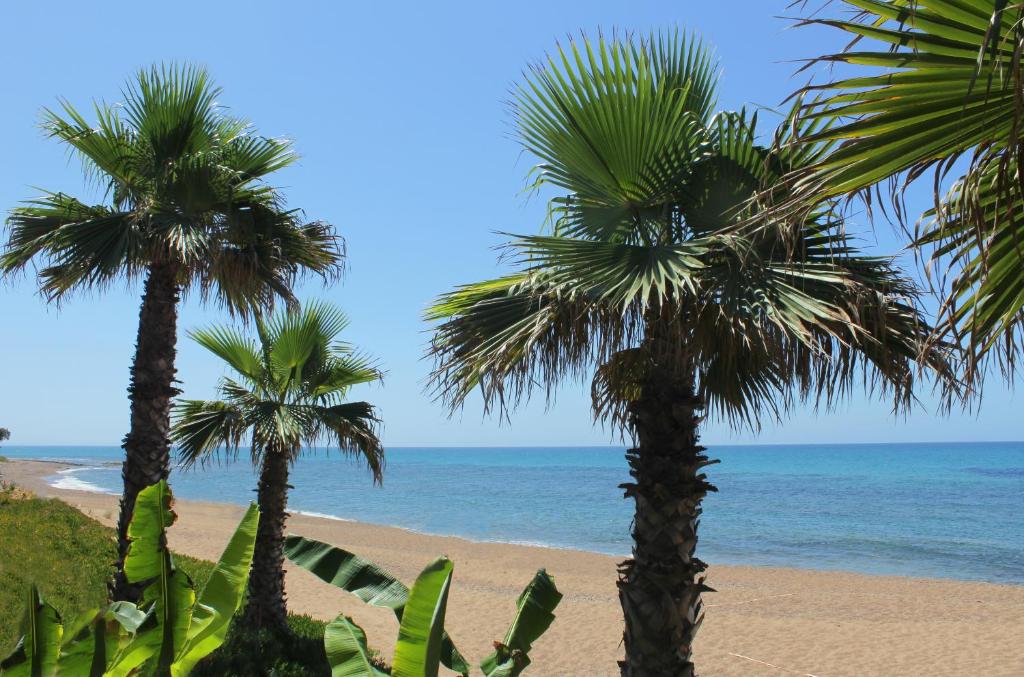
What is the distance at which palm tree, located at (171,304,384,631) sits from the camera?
10586 millimetres

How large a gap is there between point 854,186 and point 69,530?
20747 millimetres

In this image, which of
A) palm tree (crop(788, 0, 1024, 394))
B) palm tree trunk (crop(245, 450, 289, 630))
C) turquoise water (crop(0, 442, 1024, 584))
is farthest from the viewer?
turquoise water (crop(0, 442, 1024, 584))

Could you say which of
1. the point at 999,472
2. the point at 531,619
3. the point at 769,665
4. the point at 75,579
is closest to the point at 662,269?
the point at 531,619

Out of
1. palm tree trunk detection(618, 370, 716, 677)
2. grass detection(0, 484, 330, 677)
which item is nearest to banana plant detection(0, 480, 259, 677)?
grass detection(0, 484, 330, 677)

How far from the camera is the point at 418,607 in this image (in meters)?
2.85

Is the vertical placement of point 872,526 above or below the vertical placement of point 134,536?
below

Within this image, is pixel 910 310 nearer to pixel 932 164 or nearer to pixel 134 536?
pixel 932 164

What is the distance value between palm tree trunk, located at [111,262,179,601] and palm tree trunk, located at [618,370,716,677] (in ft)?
17.5

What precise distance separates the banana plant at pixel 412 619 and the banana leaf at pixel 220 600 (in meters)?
0.40

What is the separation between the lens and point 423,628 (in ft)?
9.30

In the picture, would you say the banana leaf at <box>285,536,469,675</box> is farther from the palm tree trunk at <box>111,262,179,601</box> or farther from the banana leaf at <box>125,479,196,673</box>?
the palm tree trunk at <box>111,262,179,601</box>

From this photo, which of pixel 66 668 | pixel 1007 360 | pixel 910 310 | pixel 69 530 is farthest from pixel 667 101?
pixel 69 530

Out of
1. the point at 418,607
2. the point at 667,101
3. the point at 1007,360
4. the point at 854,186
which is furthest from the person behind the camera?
the point at 667,101

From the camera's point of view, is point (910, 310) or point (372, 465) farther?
point (372, 465)
